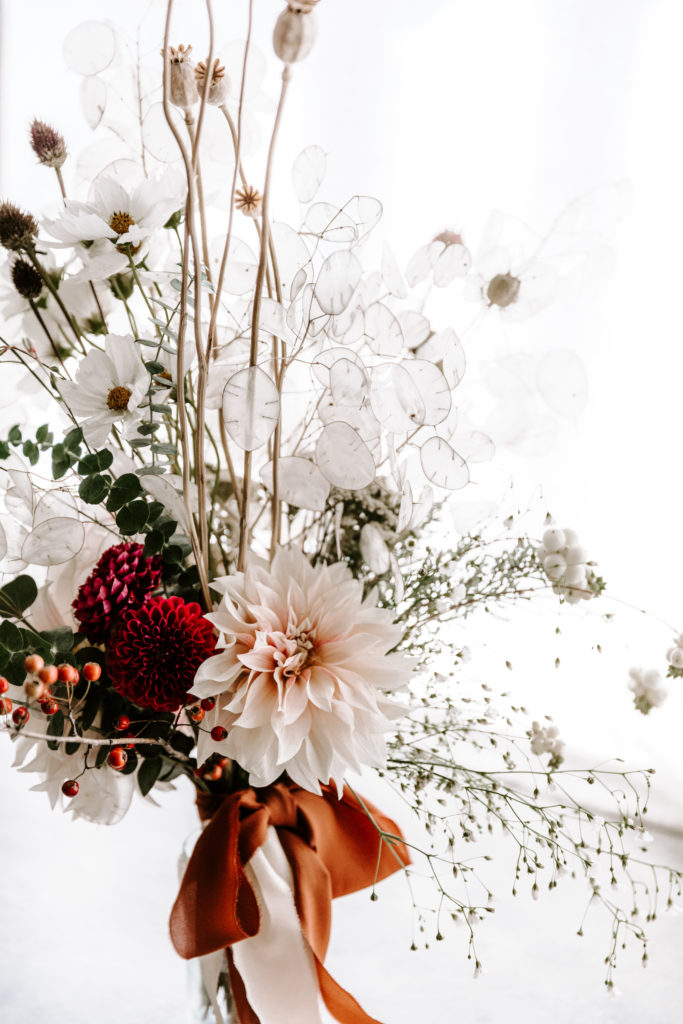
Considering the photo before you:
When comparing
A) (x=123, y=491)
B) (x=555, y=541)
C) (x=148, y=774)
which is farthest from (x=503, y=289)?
(x=148, y=774)

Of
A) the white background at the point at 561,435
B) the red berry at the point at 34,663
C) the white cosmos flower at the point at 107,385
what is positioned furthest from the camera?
the white background at the point at 561,435

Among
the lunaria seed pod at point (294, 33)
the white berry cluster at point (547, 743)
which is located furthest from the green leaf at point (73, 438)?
the white berry cluster at point (547, 743)

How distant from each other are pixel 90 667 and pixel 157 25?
104 centimetres

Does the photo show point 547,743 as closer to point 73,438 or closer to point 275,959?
point 275,959

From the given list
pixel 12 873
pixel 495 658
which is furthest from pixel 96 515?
pixel 495 658

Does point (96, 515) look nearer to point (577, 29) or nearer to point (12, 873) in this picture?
point (12, 873)

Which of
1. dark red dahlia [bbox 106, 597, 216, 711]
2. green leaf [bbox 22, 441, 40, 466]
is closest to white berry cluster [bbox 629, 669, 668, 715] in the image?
dark red dahlia [bbox 106, 597, 216, 711]

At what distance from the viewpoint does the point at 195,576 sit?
0.50 meters

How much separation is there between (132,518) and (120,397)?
7 centimetres

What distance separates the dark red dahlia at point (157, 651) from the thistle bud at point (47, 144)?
29 cm

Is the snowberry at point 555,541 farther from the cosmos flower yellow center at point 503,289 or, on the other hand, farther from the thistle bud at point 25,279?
the thistle bud at point 25,279

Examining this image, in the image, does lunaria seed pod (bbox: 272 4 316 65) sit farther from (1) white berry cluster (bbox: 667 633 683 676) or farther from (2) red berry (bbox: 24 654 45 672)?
(1) white berry cluster (bbox: 667 633 683 676)

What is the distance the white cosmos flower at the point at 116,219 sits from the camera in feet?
1.55

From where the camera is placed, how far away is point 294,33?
15.5 inches
